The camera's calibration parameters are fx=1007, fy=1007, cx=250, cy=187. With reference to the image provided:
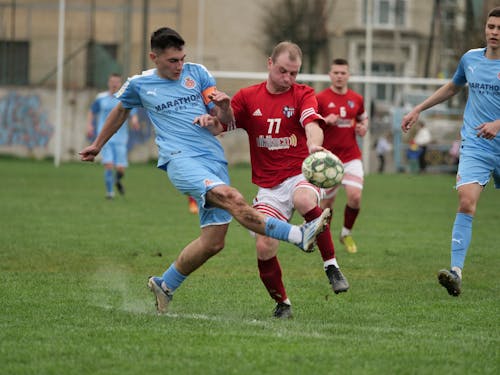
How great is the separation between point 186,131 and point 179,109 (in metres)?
0.18

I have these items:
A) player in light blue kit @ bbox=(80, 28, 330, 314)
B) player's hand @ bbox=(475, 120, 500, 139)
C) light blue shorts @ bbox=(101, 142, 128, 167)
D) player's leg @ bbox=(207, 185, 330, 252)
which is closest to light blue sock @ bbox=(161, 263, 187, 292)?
player in light blue kit @ bbox=(80, 28, 330, 314)

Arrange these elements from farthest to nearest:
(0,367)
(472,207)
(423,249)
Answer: (423,249) < (472,207) < (0,367)

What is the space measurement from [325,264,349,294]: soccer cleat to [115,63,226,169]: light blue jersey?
1205 millimetres

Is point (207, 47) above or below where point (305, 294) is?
above

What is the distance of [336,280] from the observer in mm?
7672

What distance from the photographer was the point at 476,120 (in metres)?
8.91

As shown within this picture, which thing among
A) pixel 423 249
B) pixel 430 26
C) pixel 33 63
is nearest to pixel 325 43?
pixel 430 26

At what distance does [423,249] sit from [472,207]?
4212 mm

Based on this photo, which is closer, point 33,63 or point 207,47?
point 33,63

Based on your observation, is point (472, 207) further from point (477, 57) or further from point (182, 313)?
point (182, 313)

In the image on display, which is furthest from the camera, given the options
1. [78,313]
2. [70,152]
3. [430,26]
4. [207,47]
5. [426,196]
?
[430,26]

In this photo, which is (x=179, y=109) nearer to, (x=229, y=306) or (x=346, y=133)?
(x=229, y=306)

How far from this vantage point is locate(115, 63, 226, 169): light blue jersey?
748 centimetres

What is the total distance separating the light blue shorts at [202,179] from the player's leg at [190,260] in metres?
0.08
